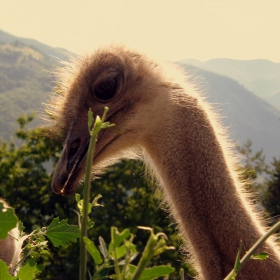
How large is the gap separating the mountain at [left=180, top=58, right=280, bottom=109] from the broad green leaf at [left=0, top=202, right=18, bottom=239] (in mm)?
178631

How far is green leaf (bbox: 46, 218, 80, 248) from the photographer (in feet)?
2.50

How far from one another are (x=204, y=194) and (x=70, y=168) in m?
0.65

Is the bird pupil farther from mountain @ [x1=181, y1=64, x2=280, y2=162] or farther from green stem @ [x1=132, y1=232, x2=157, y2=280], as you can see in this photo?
mountain @ [x1=181, y1=64, x2=280, y2=162]

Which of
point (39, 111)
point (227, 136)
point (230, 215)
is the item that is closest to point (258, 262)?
point (230, 215)

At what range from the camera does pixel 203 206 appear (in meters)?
2.17

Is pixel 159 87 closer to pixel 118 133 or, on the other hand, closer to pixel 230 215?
pixel 118 133

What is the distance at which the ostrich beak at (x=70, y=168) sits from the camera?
212 centimetres

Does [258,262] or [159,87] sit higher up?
[159,87]

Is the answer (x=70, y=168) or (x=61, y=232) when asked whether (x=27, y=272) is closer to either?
(x=61, y=232)

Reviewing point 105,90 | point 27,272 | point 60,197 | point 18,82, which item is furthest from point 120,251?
point 18,82

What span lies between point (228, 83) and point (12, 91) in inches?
3061

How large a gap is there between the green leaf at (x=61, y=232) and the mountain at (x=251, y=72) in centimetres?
17842

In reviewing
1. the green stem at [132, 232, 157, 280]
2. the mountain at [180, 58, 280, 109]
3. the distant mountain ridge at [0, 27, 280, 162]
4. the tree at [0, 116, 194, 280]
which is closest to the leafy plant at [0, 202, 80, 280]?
the green stem at [132, 232, 157, 280]

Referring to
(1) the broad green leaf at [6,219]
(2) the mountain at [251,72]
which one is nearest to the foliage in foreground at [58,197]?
(1) the broad green leaf at [6,219]
